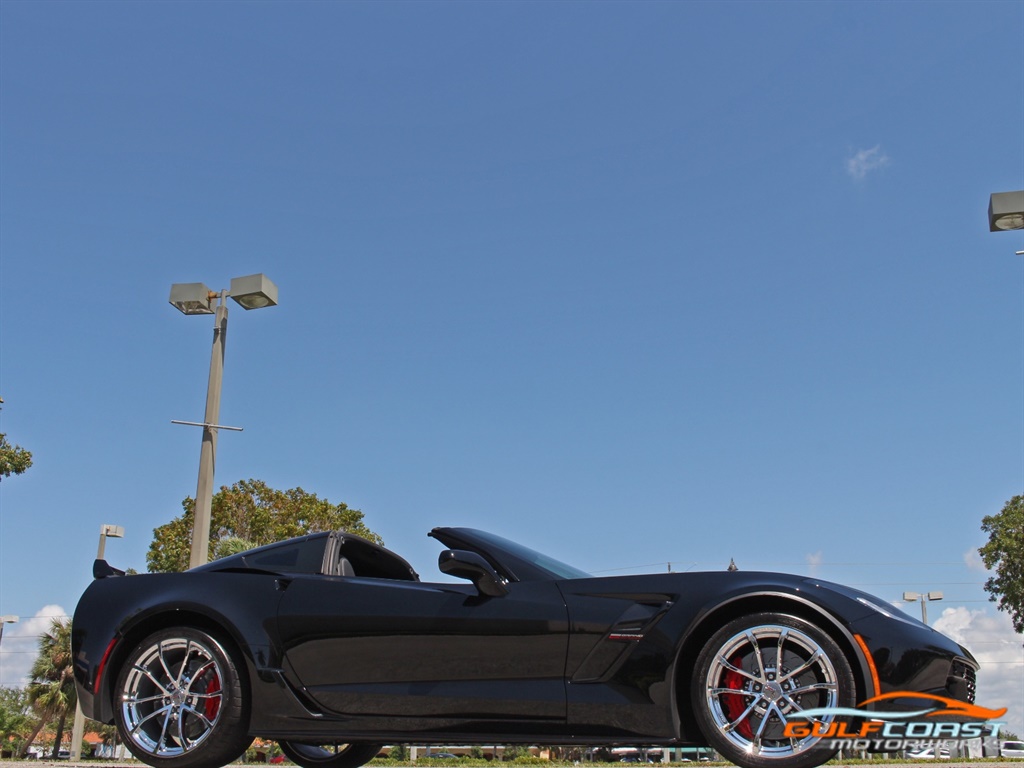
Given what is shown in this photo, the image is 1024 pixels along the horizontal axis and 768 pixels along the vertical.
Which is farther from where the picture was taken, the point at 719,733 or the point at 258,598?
the point at 258,598

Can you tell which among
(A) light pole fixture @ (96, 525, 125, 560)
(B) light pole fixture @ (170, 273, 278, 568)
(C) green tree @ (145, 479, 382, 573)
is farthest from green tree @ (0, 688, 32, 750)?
(B) light pole fixture @ (170, 273, 278, 568)

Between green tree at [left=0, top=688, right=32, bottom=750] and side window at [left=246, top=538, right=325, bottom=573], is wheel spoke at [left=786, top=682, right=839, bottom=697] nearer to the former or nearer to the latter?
side window at [left=246, top=538, right=325, bottom=573]

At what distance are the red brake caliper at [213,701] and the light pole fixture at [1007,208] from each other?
9920 mm

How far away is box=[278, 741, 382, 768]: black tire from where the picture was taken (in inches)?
212

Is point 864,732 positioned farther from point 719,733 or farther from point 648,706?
point 648,706

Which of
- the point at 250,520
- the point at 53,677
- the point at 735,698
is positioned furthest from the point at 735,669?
the point at 53,677

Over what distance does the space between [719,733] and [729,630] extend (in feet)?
1.29

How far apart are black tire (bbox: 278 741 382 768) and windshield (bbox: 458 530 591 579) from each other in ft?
5.56

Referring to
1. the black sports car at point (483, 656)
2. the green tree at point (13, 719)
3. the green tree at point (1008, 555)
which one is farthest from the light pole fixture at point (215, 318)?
the green tree at point (13, 719)

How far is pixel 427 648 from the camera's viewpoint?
4062 mm

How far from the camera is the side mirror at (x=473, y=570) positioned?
13.2 ft

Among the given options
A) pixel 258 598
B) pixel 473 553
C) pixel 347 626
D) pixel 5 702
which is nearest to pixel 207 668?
pixel 258 598

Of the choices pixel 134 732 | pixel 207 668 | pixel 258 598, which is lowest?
pixel 134 732

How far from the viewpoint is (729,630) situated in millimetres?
3725
